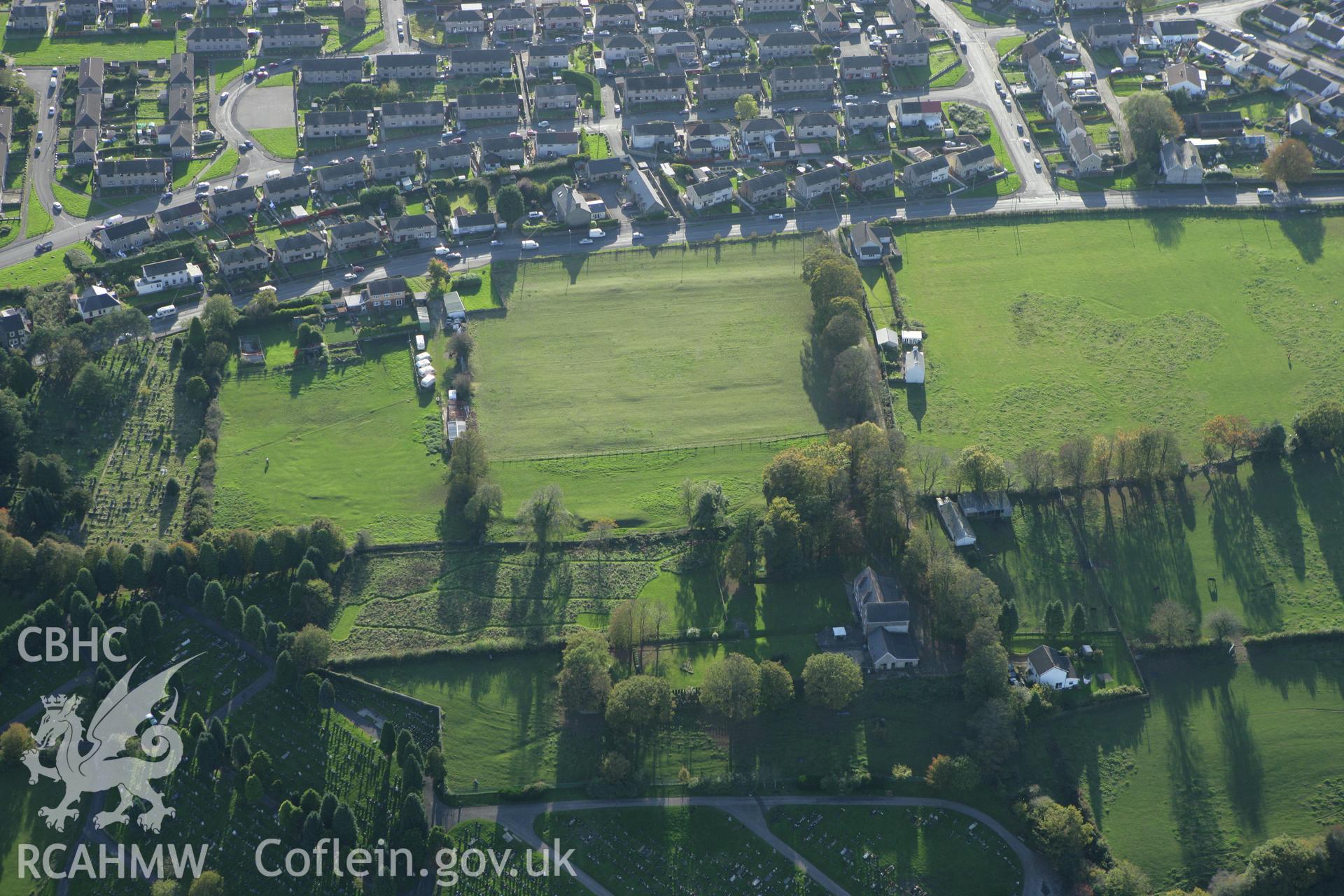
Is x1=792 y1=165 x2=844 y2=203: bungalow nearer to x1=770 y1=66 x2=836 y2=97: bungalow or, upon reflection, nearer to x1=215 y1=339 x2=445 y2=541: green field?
x1=770 y1=66 x2=836 y2=97: bungalow

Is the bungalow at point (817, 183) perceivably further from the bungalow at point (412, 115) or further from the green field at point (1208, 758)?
the green field at point (1208, 758)

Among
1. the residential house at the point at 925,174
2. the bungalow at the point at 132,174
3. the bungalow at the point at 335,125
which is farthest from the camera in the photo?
the bungalow at the point at 335,125

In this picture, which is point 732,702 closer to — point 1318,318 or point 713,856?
point 713,856

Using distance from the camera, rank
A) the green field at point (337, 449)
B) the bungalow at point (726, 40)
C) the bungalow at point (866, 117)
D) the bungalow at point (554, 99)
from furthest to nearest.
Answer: the bungalow at point (726, 40), the bungalow at point (554, 99), the bungalow at point (866, 117), the green field at point (337, 449)

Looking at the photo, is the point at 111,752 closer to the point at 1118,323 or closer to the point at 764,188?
the point at 764,188

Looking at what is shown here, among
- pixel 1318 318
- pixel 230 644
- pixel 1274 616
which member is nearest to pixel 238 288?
pixel 230 644

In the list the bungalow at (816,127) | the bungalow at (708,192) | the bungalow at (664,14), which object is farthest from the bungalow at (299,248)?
the bungalow at (664,14)

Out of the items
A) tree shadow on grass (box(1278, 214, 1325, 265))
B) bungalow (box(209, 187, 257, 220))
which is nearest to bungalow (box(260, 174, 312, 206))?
bungalow (box(209, 187, 257, 220))

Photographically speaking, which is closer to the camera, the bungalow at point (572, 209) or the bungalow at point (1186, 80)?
the bungalow at point (572, 209)
